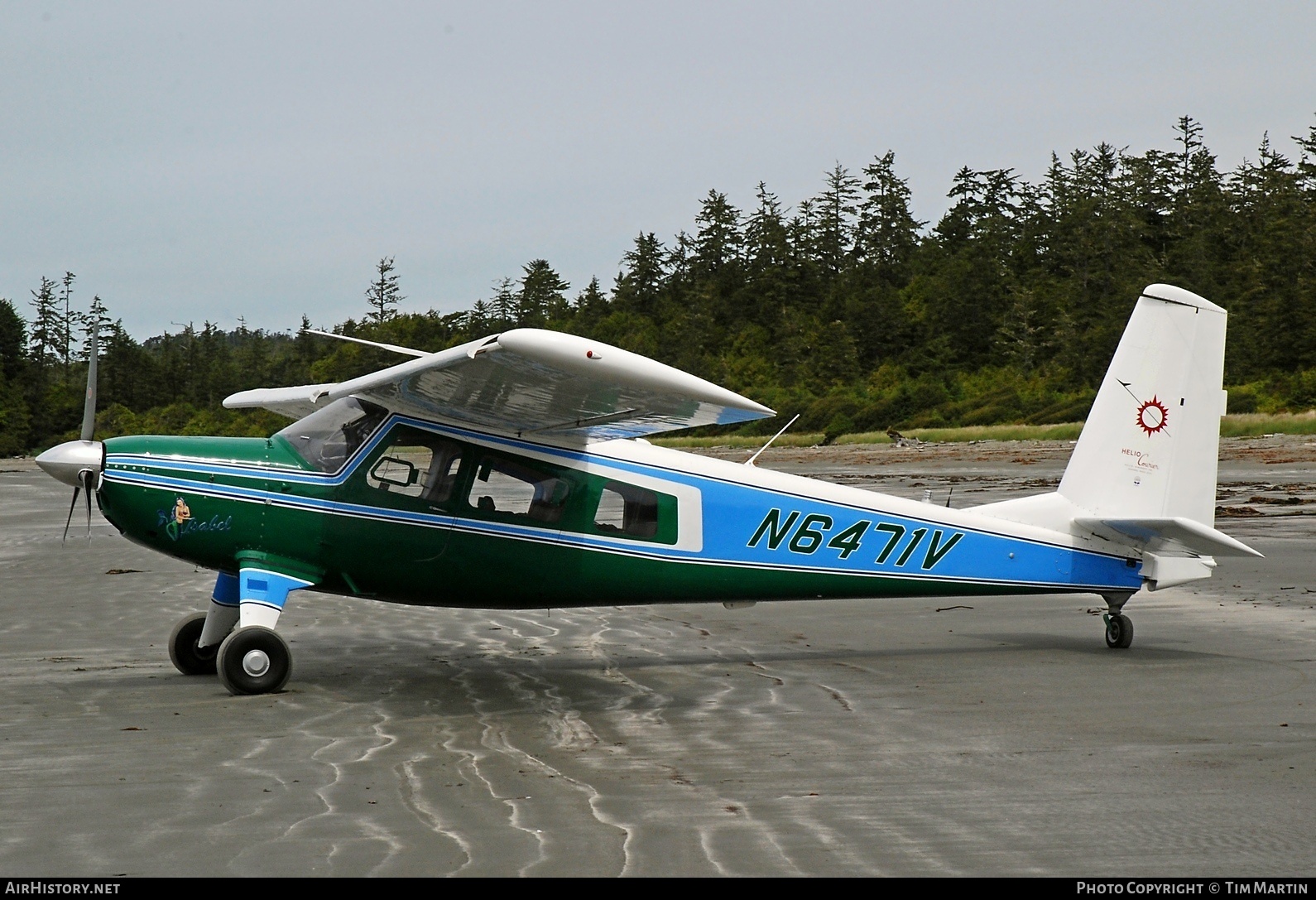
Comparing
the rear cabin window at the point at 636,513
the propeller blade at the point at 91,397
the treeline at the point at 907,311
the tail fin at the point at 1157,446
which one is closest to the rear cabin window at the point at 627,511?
the rear cabin window at the point at 636,513

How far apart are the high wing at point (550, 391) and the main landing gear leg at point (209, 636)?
1.69 metres

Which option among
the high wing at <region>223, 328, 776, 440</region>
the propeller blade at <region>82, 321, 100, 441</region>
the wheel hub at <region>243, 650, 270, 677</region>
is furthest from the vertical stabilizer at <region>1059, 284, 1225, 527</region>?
the propeller blade at <region>82, 321, 100, 441</region>

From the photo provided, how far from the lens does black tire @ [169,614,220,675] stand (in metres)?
9.02

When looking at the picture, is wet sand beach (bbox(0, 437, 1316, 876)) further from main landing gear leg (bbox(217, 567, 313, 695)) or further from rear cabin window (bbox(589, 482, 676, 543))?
rear cabin window (bbox(589, 482, 676, 543))

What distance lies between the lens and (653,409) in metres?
8.11

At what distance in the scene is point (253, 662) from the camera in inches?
319

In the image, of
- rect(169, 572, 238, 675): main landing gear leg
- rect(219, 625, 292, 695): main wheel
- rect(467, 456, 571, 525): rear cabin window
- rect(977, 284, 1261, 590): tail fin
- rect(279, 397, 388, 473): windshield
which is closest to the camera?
rect(219, 625, 292, 695): main wheel

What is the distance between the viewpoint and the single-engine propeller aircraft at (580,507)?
8.26 metres

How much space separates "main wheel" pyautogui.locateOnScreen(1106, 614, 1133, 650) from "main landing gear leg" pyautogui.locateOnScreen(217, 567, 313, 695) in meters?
6.22

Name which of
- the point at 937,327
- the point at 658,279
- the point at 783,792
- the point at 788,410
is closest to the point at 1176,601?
the point at 783,792

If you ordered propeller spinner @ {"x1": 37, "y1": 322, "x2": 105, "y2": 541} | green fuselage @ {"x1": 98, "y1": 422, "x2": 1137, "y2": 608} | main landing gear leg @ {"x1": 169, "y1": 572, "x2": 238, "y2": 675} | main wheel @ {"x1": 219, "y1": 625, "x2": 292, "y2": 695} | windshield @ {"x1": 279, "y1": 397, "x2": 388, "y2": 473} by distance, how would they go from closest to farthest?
1. main wheel @ {"x1": 219, "y1": 625, "x2": 292, "y2": 695}
2. propeller spinner @ {"x1": 37, "y1": 322, "x2": 105, "y2": 541}
3. green fuselage @ {"x1": 98, "y1": 422, "x2": 1137, "y2": 608}
4. windshield @ {"x1": 279, "y1": 397, "x2": 388, "y2": 473}
5. main landing gear leg @ {"x1": 169, "y1": 572, "x2": 238, "y2": 675}

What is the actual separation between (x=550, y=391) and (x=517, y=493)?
53.3 inches

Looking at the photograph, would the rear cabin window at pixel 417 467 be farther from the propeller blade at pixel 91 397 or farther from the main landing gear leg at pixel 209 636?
the propeller blade at pixel 91 397

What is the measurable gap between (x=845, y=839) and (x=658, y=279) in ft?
363
